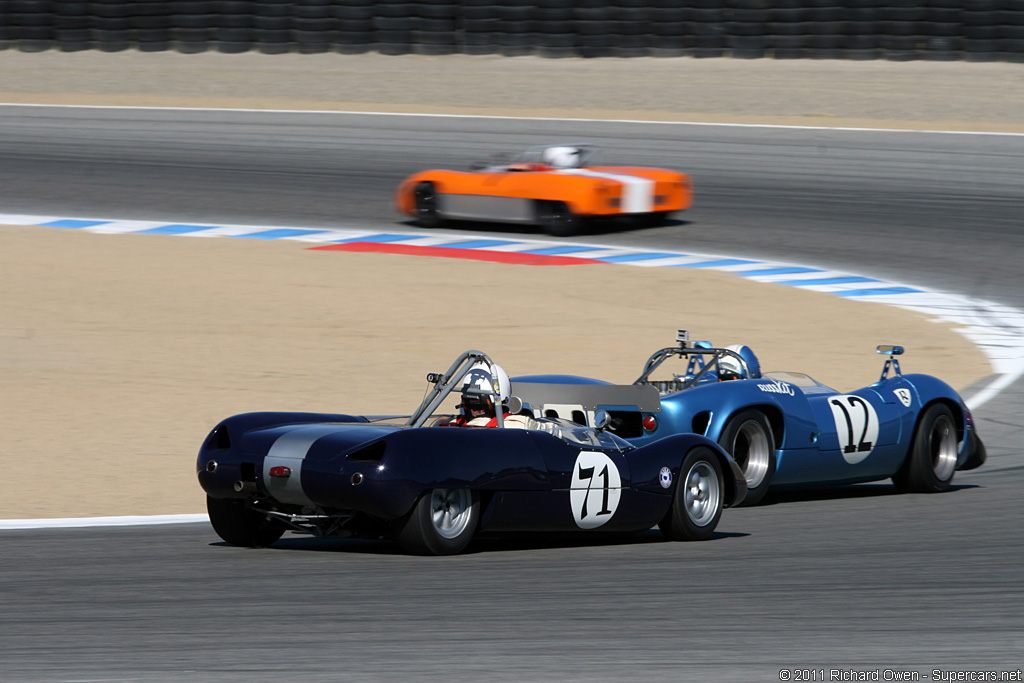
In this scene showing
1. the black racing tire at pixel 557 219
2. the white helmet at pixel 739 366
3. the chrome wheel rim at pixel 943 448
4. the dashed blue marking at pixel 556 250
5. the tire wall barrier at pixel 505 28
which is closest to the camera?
the white helmet at pixel 739 366

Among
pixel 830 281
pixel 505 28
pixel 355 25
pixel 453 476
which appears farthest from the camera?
pixel 505 28

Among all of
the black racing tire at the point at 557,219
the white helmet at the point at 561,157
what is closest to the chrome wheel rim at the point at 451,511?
the black racing tire at the point at 557,219

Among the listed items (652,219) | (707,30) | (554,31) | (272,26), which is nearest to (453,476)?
(652,219)

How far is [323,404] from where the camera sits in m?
10.7

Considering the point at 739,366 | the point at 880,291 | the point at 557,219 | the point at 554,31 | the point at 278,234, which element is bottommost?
the point at 880,291

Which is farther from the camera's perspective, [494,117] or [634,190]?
[494,117]

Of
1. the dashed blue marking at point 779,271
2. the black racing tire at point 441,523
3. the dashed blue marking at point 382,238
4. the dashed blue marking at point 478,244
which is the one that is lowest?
the dashed blue marking at point 478,244

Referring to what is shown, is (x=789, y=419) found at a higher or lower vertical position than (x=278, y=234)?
higher

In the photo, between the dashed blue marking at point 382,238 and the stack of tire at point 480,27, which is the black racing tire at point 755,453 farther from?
the stack of tire at point 480,27

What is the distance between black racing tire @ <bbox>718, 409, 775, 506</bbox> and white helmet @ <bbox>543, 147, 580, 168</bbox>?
10476 mm

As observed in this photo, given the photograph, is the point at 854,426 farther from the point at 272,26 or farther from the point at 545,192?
the point at 272,26

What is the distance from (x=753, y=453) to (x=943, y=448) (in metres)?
1.45

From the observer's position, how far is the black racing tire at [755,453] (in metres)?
7.91

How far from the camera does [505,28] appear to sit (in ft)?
88.6
